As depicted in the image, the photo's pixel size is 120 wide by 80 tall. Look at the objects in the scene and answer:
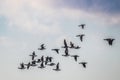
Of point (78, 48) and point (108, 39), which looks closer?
point (108, 39)

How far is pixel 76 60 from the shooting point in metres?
89.2

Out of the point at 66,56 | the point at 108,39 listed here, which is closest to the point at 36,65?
the point at 66,56

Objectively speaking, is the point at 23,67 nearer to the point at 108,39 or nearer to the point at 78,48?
the point at 78,48

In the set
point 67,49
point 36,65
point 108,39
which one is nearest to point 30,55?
point 36,65

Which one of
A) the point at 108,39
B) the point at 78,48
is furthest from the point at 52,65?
the point at 108,39

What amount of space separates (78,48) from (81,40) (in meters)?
1.86

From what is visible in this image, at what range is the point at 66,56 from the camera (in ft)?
289

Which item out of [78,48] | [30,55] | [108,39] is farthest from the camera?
[30,55]

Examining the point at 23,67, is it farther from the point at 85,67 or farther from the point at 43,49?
the point at 85,67

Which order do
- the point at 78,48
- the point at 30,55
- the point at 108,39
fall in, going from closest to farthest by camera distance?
the point at 108,39
the point at 78,48
the point at 30,55

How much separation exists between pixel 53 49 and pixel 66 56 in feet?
11.6

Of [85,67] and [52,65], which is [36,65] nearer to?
[52,65]

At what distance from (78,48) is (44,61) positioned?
393 inches

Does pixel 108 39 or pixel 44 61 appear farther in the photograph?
pixel 44 61
